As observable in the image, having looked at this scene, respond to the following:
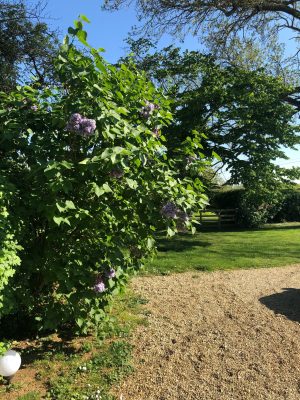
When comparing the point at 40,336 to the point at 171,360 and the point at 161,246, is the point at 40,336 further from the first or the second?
the point at 161,246

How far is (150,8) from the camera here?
13.7 m

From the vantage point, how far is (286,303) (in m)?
5.68

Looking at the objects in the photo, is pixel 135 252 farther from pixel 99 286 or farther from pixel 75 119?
pixel 75 119

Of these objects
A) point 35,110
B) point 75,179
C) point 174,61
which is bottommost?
point 75,179

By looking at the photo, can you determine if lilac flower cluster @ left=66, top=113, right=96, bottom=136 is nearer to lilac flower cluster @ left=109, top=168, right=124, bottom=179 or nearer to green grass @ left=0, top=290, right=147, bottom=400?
lilac flower cluster @ left=109, top=168, right=124, bottom=179

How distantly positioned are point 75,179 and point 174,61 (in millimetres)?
13246

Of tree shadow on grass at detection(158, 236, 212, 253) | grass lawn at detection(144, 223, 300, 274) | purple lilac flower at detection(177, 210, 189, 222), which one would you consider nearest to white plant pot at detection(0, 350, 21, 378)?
purple lilac flower at detection(177, 210, 189, 222)

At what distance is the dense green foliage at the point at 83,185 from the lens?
10.8 ft

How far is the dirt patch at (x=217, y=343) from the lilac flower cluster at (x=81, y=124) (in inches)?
83.3

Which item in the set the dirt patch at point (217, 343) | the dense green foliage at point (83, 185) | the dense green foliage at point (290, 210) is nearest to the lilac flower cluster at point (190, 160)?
the dense green foliage at point (83, 185)

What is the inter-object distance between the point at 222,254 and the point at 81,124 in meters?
7.66

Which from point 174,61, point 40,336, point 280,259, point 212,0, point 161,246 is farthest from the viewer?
point 174,61

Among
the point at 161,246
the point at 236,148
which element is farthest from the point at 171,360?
the point at 236,148

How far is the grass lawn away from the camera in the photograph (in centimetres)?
838
